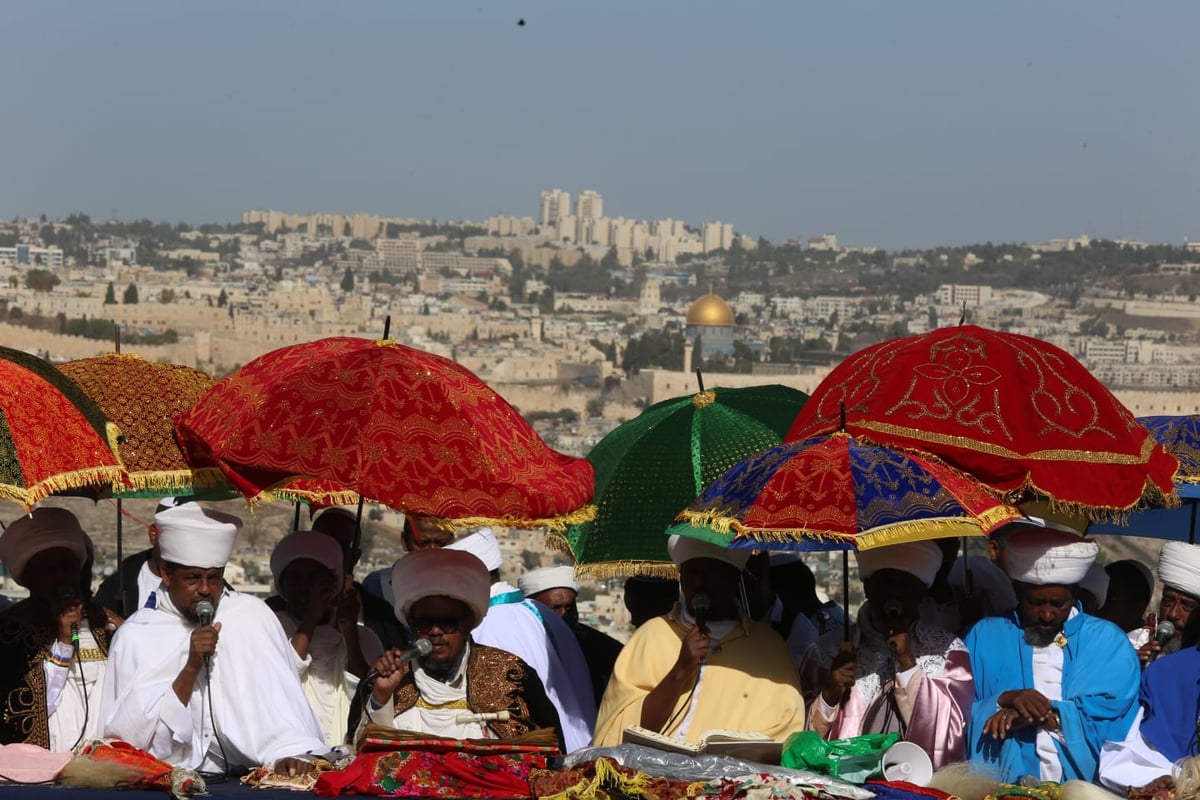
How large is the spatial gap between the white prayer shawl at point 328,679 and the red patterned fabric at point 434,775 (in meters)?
0.55

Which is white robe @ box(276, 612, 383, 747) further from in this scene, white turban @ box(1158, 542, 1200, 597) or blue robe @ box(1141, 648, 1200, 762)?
white turban @ box(1158, 542, 1200, 597)

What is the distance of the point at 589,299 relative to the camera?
430 feet

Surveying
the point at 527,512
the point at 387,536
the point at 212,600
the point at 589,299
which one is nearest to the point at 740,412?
the point at 527,512

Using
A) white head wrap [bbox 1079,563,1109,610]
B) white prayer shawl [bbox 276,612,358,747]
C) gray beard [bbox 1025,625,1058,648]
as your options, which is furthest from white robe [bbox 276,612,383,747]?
white head wrap [bbox 1079,563,1109,610]

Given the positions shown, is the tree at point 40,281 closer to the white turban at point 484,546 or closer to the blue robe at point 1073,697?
the white turban at point 484,546

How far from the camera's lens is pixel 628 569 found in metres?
5.48

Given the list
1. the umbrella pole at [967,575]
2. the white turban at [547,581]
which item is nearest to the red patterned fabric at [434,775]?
the umbrella pole at [967,575]

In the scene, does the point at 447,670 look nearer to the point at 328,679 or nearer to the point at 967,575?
the point at 328,679

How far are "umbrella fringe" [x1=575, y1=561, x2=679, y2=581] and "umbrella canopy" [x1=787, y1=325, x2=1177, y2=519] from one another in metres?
0.54

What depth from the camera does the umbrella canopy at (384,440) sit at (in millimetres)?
4609

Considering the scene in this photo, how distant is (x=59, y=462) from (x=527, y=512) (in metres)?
1.06

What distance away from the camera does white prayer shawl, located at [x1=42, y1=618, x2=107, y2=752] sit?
4773 millimetres

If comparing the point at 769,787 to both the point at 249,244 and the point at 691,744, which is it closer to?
the point at 691,744

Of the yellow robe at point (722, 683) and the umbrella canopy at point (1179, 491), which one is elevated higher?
the umbrella canopy at point (1179, 491)
